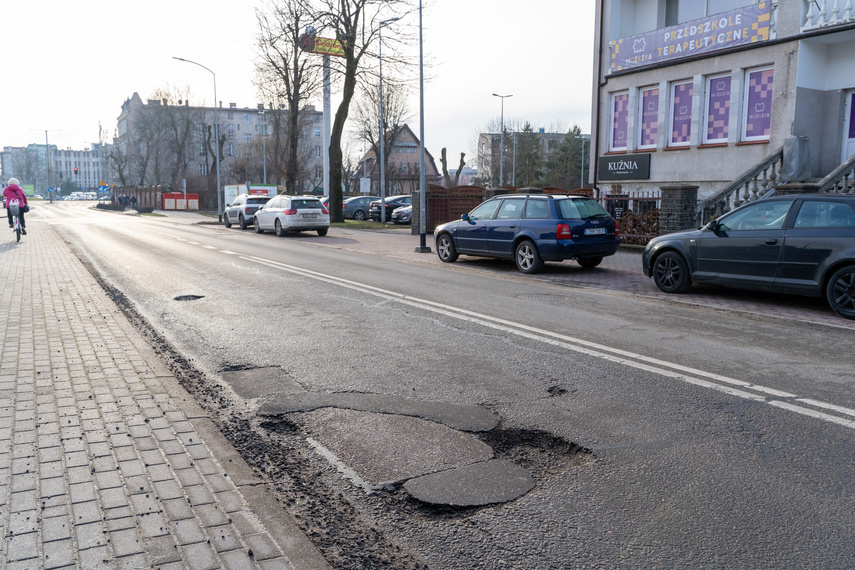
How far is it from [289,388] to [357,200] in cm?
3556

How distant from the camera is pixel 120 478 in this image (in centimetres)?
364

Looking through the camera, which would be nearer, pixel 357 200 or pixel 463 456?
pixel 463 456

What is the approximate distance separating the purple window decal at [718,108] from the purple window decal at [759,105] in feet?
2.20

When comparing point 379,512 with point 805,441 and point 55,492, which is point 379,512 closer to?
point 55,492

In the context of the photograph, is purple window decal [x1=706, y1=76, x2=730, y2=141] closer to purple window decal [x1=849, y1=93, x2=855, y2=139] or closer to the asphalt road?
purple window decal [x1=849, y1=93, x2=855, y2=139]

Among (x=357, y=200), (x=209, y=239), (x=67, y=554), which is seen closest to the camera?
(x=67, y=554)

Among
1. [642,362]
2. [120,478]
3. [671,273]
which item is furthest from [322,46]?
[120,478]

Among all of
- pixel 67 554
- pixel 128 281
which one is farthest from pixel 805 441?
pixel 128 281

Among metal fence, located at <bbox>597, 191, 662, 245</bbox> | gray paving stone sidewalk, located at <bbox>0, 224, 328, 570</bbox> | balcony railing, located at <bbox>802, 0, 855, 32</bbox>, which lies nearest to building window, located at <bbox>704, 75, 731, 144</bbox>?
balcony railing, located at <bbox>802, 0, 855, 32</bbox>

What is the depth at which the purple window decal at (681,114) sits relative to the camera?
21.8 metres

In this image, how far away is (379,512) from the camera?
3496mm

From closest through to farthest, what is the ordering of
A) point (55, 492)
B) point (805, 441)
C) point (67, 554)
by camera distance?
point (67, 554), point (55, 492), point (805, 441)

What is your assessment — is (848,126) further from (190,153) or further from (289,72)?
(190,153)

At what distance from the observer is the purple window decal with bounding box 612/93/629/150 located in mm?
24109
